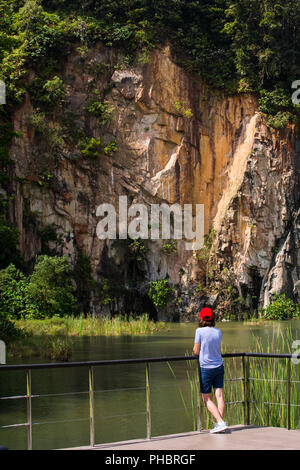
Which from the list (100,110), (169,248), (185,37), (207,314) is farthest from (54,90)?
(207,314)

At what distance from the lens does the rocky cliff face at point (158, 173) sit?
34719mm

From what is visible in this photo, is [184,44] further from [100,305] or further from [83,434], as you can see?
[83,434]

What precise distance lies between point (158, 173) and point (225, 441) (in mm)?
31734

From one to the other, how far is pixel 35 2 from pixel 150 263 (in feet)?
52.6

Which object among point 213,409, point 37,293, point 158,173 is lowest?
point 37,293

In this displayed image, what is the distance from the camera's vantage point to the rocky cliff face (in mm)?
34719

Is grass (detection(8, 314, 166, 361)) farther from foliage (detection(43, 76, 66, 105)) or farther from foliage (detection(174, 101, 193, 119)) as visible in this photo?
foliage (detection(174, 101, 193, 119))

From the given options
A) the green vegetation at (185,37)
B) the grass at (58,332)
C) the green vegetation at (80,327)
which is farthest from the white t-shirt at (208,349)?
the green vegetation at (185,37)

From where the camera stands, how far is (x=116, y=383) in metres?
15.1

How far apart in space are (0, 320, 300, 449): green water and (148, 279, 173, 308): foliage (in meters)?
13.2

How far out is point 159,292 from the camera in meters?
34.7

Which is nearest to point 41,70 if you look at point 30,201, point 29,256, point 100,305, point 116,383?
point 30,201

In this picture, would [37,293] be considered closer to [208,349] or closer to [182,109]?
[182,109]

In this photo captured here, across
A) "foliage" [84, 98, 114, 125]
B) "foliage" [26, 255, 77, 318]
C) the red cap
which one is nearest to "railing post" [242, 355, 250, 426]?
the red cap
